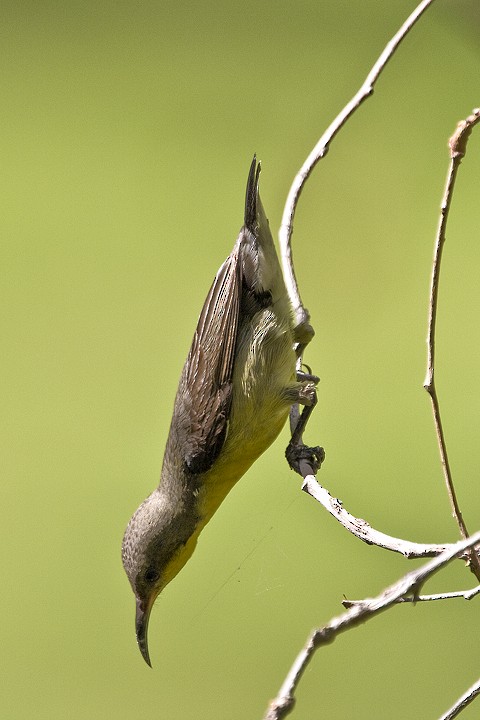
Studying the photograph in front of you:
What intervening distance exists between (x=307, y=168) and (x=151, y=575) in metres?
1.38

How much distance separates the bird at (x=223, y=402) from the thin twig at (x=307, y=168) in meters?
0.05

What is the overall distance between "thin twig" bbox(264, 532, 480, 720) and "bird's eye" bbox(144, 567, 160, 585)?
1763 millimetres

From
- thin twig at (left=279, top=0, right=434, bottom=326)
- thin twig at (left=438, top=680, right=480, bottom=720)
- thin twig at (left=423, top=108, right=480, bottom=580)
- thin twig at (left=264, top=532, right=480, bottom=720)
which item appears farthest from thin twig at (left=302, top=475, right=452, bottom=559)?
thin twig at (left=279, top=0, right=434, bottom=326)

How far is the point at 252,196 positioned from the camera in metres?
2.82

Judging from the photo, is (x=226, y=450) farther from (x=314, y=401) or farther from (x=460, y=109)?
(x=460, y=109)

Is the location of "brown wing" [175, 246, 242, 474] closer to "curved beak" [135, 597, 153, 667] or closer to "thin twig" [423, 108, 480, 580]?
"curved beak" [135, 597, 153, 667]

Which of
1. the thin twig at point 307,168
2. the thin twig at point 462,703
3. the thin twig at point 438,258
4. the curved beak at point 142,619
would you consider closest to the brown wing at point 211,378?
the thin twig at point 307,168

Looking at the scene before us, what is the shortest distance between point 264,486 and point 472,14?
10.1ft

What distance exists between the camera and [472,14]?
1.40m

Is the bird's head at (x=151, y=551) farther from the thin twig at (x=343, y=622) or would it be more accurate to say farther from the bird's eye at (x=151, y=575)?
the thin twig at (x=343, y=622)

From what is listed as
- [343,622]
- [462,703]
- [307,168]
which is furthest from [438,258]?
[343,622]

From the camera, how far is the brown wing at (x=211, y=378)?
2.74 metres

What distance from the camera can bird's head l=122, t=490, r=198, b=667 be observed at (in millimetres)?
2717

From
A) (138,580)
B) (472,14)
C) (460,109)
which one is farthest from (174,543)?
(460,109)
